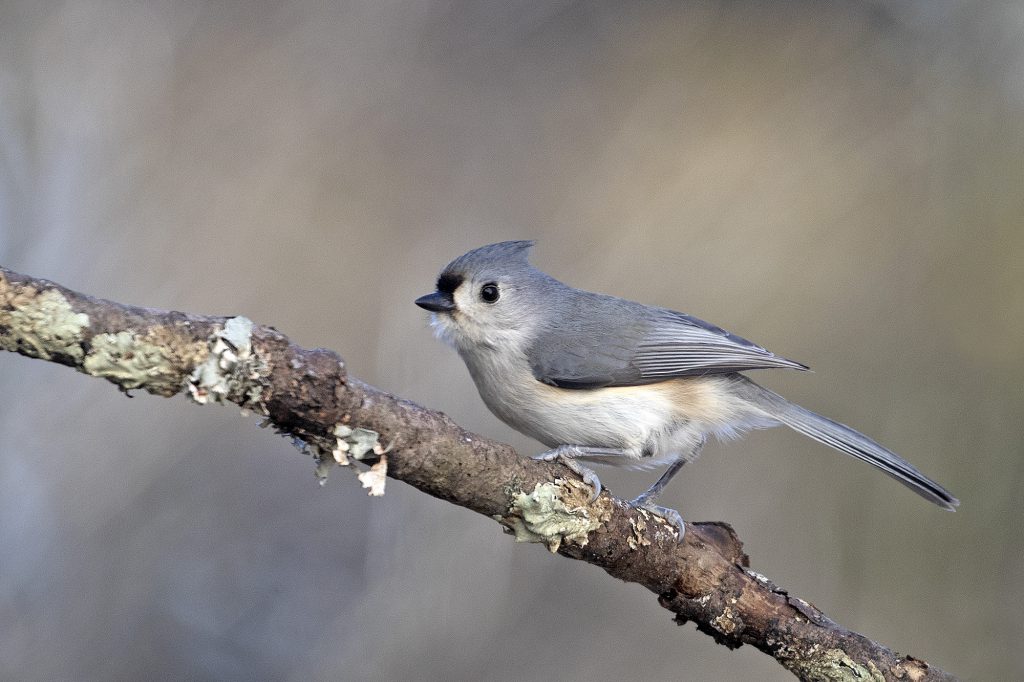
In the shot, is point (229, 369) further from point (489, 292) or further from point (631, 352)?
point (631, 352)

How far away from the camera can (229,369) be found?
4.77 feet

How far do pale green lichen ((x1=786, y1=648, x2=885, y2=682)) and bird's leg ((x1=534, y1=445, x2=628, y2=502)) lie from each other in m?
0.67

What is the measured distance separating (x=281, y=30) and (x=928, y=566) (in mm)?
4120

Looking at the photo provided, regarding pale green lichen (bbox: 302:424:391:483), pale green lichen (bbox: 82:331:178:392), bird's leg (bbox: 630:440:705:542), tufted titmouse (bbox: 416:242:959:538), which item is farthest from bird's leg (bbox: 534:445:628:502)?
pale green lichen (bbox: 82:331:178:392)

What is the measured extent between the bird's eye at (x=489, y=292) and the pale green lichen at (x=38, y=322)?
1609 mm

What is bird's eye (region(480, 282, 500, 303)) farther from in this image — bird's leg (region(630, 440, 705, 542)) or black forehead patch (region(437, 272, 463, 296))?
bird's leg (region(630, 440, 705, 542))

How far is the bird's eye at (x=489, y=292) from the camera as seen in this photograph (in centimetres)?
289

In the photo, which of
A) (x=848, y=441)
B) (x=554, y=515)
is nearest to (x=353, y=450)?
(x=554, y=515)

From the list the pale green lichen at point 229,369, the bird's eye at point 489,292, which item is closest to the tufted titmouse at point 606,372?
the bird's eye at point 489,292

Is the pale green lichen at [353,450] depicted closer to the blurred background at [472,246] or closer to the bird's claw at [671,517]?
Result: the bird's claw at [671,517]

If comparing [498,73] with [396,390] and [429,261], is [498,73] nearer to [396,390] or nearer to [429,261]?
[429,261]

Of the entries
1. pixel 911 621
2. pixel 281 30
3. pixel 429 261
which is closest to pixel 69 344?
pixel 429 261

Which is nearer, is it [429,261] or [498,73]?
[429,261]

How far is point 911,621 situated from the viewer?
13.8ft
